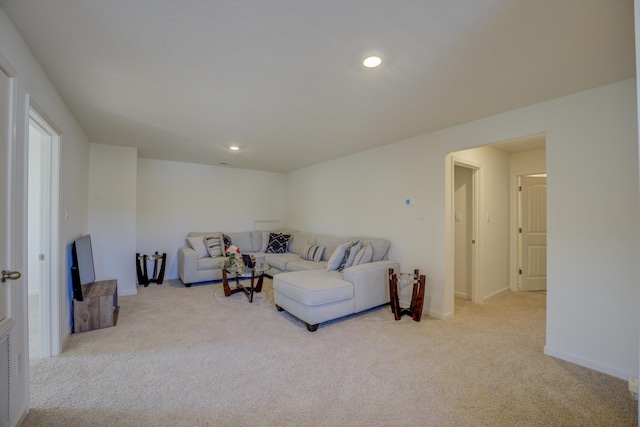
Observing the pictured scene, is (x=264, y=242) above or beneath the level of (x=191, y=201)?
beneath

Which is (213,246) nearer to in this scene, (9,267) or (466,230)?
(9,267)

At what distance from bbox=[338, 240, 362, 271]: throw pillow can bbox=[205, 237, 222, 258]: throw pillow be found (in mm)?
2510

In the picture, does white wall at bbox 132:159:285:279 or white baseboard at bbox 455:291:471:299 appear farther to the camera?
white wall at bbox 132:159:285:279

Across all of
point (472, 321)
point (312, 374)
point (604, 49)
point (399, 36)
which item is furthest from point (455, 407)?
point (604, 49)

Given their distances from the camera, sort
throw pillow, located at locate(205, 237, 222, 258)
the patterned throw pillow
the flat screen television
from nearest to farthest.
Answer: the flat screen television
the patterned throw pillow
throw pillow, located at locate(205, 237, 222, 258)

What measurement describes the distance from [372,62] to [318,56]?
0.37m

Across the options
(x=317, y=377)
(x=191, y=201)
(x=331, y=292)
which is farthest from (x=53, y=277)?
(x=191, y=201)

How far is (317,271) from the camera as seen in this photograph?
3869 mm

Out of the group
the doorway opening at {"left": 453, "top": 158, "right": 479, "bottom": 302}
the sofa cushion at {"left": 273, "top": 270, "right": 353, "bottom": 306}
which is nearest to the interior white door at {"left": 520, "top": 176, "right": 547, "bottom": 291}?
the doorway opening at {"left": 453, "top": 158, "right": 479, "bottom": 302}

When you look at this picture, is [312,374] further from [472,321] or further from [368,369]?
[472,321]

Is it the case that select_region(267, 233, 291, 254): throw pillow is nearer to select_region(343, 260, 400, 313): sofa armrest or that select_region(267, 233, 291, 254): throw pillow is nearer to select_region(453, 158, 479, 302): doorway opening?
select_region(343, 260, 400, 313): sofa armrest

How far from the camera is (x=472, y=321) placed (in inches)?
132

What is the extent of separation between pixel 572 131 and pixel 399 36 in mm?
1963

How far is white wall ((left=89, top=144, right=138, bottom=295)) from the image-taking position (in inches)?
163
